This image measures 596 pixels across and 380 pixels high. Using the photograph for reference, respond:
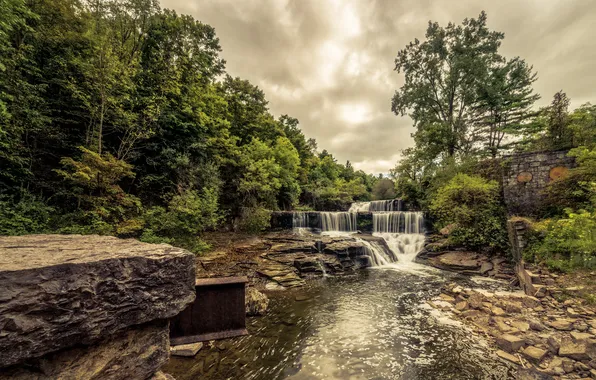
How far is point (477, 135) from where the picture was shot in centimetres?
1530

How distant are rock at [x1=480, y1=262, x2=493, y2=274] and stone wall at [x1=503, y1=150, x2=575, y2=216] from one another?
319 cm

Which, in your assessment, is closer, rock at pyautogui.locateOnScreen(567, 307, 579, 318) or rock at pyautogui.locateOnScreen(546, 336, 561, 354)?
rock at pyautogui.locateOnScreen(546, 336, 561, 354)

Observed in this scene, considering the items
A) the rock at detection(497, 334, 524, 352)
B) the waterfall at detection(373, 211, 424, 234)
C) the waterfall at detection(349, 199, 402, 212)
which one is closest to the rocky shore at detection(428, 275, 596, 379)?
the rock at detection(497, 334, 524, 352)

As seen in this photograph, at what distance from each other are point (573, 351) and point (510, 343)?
0.72 metres

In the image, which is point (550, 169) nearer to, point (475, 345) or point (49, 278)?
point (475, 345)

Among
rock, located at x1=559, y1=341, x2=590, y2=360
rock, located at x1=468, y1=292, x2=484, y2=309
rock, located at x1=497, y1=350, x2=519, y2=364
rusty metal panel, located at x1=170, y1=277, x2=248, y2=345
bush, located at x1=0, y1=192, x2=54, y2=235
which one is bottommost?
rock, located at x1=497, y1=350, x2=519, y2=364

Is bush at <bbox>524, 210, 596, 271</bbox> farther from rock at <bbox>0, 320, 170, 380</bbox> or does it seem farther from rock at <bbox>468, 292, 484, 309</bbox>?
rock at <bbox>0, 320, 170, 380</bbox>

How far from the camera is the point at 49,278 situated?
1.42 meters

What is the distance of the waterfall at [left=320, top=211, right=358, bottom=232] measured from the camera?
50.4 feet

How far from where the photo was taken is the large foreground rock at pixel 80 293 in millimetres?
1295

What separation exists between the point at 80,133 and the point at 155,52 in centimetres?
498

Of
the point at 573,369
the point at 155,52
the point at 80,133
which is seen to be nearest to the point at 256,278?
the point at 573,369

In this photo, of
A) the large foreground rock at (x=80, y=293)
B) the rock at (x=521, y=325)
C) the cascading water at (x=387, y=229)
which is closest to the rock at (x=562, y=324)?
the rock at (x=521, y=325)

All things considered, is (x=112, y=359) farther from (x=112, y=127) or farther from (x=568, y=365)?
(x=112, y=127)
